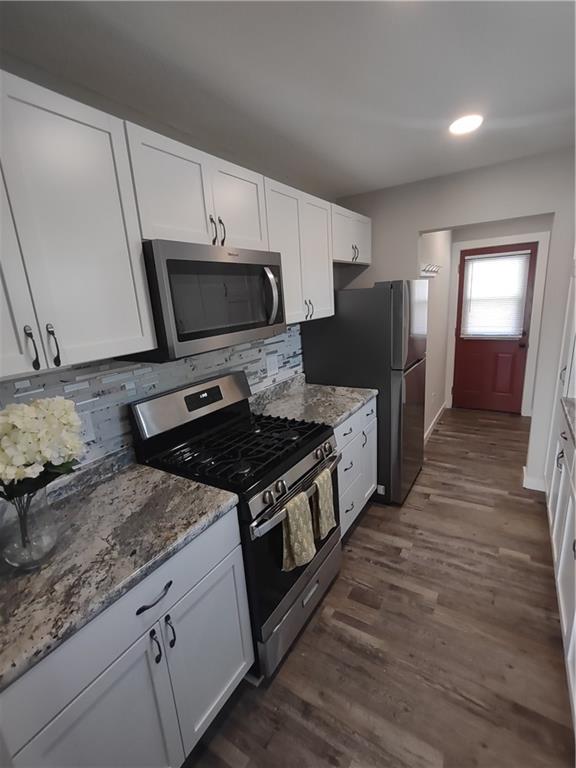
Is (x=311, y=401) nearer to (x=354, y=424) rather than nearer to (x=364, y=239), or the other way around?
(x=354, y=424)

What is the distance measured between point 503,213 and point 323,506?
93.0 inches

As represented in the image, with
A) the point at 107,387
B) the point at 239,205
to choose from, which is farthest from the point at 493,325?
the point at 107,387

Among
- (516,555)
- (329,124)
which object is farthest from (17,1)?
(516,555)

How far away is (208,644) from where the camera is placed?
1223mm

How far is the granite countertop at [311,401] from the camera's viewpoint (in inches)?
82.0

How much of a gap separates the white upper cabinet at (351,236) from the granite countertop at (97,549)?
1.92 metres

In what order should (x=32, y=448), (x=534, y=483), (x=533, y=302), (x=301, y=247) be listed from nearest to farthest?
(x=32, y=448) < (x=301, y=247) < (x=534, y=483) < (x=533, y=302)

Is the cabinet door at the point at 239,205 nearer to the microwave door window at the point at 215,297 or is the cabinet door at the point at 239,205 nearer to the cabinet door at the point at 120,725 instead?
the microwave door window at the point at 215,297

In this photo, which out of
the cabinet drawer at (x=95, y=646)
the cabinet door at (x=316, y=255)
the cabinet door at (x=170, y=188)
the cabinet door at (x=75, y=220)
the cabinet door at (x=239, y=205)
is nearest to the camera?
the cabinet drawer at (x=95, y=646)

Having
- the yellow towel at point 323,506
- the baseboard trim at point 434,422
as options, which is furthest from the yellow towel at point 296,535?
the baseboard trim at point 434,422

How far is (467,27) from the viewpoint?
1.13 meters

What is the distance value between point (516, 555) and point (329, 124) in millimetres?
2671

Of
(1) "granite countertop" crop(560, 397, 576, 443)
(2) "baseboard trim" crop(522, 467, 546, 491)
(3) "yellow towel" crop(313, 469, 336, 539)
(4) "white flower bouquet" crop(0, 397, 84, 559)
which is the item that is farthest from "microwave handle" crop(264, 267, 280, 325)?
(2) "baseboard trim" crop(522, 467, 546, 491)

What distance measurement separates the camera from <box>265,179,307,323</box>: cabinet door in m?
1.86
